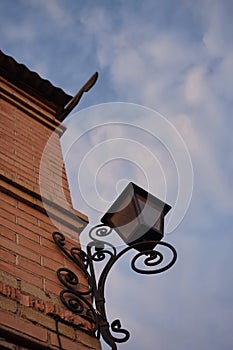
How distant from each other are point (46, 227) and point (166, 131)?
0.89 m

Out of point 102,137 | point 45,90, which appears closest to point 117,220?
point 102,137

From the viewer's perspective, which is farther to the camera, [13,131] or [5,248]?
[13,131]

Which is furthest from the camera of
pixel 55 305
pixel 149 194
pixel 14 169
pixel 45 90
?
pixel 45 90

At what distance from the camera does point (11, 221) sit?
246 centimetres

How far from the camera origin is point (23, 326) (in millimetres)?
1934

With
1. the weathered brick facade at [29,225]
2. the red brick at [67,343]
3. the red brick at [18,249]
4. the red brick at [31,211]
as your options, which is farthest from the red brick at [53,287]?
the red brick at [31,211]

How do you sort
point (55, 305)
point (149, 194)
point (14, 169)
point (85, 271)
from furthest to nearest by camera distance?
point (14, 169)
point (149, 194)
point (85, 271)
point (55, 305)

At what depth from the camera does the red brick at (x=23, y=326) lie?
1883mm

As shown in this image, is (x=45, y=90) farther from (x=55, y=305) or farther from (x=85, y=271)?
(x=55, y=305)

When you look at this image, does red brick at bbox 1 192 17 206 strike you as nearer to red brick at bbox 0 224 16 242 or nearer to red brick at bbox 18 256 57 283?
red brick at bbox 0 224 16 242

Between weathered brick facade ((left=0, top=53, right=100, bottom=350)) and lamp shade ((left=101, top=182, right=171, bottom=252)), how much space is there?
31 cm

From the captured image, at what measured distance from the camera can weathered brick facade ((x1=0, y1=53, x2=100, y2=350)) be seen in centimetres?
200

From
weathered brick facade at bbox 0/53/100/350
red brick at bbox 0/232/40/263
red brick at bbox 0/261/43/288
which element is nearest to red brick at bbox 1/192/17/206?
weathered brick facade at bbox 0/53/100/350

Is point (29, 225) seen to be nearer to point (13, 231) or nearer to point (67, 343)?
point (13, 231)
